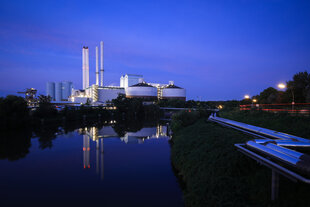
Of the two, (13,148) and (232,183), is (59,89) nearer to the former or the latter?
(13,148)

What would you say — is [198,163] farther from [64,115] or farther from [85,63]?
[85,63]

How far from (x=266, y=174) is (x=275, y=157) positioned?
842 millimetres

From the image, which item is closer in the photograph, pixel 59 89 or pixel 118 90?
pixel 118 90

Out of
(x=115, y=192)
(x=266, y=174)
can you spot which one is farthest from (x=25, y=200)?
(x=266, y=174)

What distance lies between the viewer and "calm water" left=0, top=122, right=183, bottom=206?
6793mm

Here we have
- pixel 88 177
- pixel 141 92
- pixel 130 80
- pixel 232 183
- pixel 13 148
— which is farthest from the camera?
pixel 130 80

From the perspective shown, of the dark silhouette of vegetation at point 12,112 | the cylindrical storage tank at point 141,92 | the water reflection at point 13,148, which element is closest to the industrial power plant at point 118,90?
the cylindrical storage tank at point 141,92

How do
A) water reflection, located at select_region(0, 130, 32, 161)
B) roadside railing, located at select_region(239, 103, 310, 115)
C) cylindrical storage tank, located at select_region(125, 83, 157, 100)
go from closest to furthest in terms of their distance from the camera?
roadside railing, located at select_region(239, 103, 310, 115), water reflection, located at select_region(0, 130, 32, 161), cylindrical storage tank, located at select_region(125, 83, 157, 100)

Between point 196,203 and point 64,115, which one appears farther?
point 64,115

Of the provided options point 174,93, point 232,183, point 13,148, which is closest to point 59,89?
point 174,93

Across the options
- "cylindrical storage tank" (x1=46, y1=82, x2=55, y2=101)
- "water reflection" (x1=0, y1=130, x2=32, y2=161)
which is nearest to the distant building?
"water reflection" (x1=0, y1=130, x2=32, y2=161)

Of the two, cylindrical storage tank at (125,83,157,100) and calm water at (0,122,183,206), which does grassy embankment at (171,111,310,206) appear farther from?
cylindrical storage tank at (125,83,157,100)

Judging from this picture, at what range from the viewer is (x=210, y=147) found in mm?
6805

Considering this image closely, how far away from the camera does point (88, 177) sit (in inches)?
347
